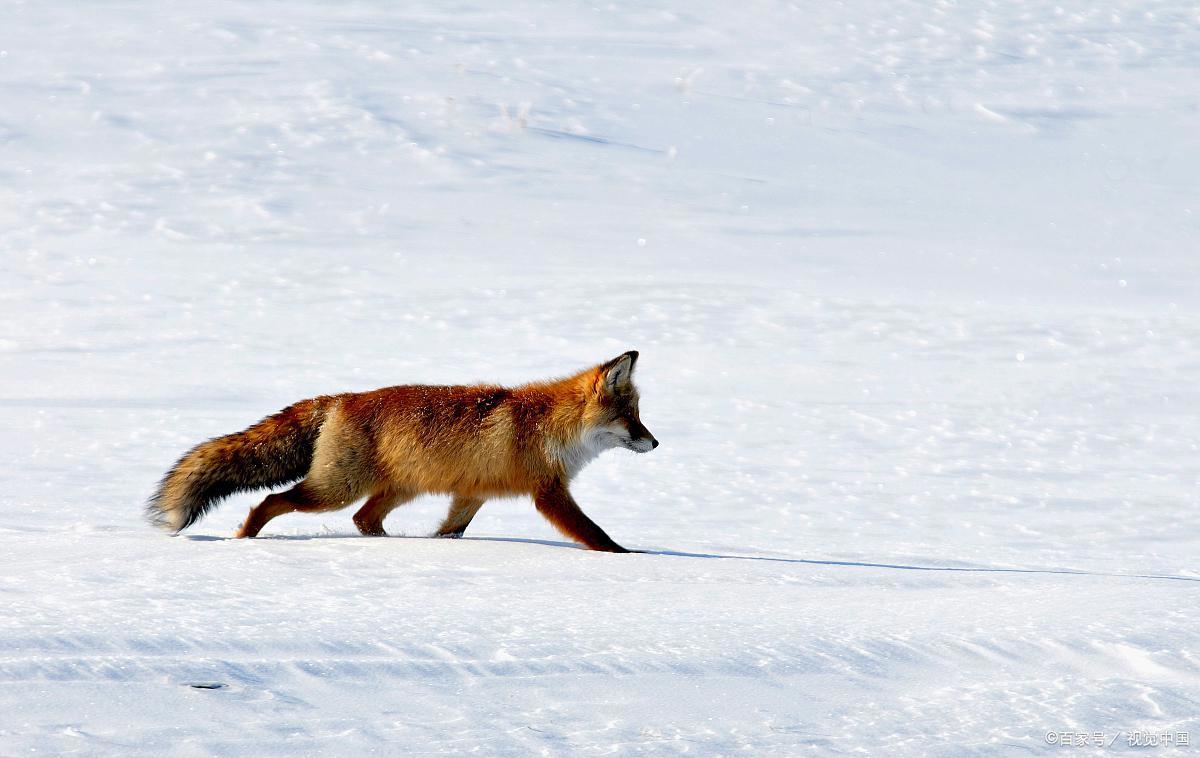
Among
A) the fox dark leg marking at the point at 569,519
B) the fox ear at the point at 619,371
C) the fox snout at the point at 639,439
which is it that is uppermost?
the fox ear at the point at 619,371

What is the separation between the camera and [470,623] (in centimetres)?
397

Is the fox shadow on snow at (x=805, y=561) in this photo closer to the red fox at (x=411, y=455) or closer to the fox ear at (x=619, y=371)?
the red fox at (x=411, y=455)

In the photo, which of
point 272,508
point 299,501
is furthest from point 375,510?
point 272,508

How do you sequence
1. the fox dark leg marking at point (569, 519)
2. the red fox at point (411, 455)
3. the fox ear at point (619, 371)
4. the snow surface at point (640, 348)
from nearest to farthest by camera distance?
the snow surface at point (640, 348), the fox dark leg marking at point (569, 519), the red fox at point (411, 455), the fox ear at point (619, 371)

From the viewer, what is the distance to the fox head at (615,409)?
6.32 metres

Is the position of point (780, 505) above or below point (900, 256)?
below

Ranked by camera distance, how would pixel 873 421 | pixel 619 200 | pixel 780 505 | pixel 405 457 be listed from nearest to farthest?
pixel 405 457, pixel 780 505, pixel 873 421, pixel 619 200

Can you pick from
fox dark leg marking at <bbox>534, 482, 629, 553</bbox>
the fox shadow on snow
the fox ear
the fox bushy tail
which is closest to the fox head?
the fox ear

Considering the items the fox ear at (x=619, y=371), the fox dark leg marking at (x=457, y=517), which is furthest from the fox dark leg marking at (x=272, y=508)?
the fox ear at (x=619, y=371)

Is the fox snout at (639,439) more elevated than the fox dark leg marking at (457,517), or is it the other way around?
the fox snout at (639,439)

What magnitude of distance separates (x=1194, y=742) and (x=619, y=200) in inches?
531

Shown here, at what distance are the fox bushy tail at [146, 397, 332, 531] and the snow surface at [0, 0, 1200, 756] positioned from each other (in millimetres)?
267

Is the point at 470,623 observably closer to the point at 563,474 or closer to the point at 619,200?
the point at 563,474

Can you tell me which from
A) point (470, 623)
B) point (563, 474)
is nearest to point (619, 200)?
point (563, 474)
